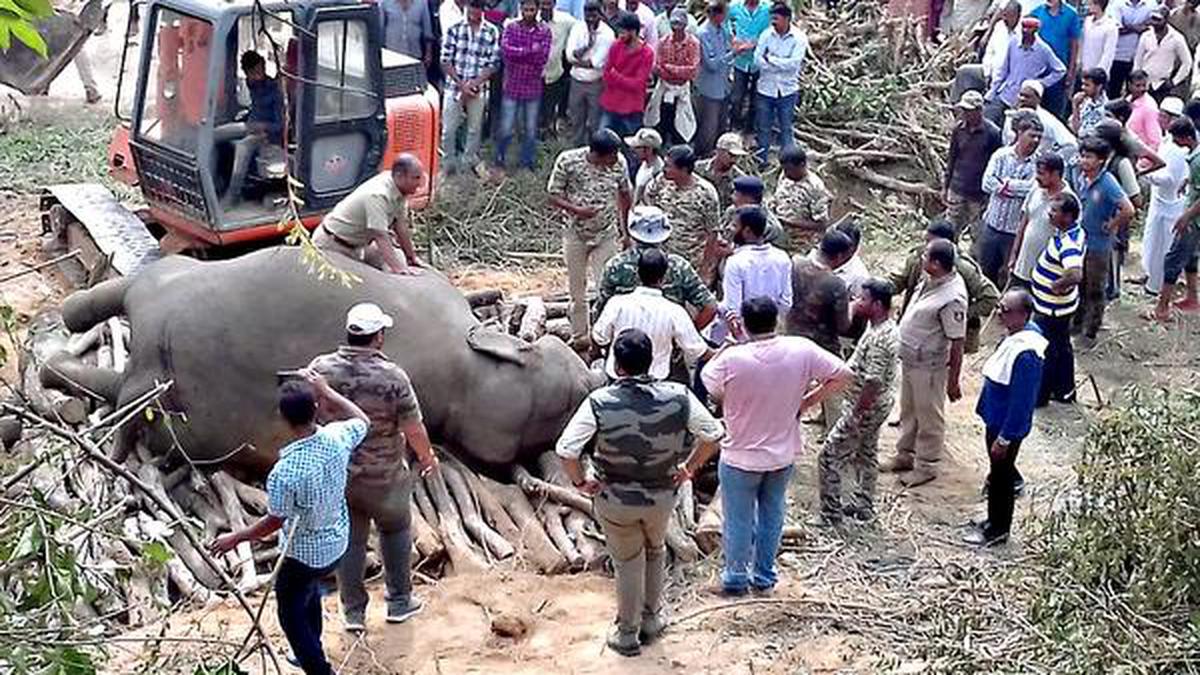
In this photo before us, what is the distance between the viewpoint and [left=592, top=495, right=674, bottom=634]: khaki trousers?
7309 mm

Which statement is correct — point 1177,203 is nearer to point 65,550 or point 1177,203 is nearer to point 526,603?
point 526,603

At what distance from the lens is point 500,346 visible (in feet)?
30.5

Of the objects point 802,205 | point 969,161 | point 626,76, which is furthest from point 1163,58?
point 802,205

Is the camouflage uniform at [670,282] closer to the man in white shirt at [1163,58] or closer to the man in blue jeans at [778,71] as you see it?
the man in blue jeans at [778,71]

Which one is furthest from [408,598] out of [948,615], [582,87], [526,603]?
[582,87]

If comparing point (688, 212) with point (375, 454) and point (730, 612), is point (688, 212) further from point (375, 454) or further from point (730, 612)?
point (375, 454)

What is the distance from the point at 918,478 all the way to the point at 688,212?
203 cm

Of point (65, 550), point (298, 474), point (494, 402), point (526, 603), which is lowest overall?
point (526, 603)

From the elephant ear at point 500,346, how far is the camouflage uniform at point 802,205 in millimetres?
2013

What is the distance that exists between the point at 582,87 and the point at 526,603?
6.57 meters

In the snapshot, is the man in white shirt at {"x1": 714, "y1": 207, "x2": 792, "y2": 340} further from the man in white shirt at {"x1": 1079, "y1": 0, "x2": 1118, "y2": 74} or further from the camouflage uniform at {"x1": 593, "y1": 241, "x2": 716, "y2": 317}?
the man in white shirt at {"x1": 1079, "y1": 0, "x2": 1118, "y2": 74}

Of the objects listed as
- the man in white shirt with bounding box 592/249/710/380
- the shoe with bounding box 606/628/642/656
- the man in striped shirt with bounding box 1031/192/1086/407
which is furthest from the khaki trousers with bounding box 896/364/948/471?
the shoe with bounding box 606/628/642/656

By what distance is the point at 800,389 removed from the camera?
7.74 meters

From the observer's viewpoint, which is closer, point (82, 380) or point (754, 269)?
point (754, 269)
